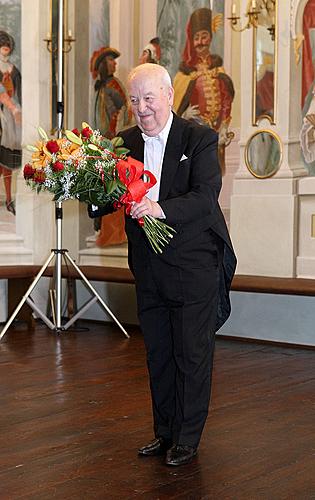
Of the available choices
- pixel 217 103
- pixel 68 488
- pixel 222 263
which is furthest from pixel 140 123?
pixel 217 103

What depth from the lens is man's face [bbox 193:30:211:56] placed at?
8445 mm

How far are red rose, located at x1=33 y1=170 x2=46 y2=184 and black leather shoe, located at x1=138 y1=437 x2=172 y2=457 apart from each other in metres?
1.28

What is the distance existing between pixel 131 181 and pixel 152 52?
18.8 ft

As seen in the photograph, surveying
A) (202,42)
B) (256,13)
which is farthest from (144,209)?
(202,42)

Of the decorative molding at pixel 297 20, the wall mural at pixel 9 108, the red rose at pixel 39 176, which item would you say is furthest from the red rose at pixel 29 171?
the wall mural at pixel 9 108

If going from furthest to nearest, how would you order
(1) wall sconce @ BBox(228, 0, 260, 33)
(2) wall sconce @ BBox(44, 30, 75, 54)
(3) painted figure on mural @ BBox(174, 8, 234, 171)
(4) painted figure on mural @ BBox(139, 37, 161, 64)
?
1. (2) wall sconce @ BBox(44, 30, 75, 54)
2. (4) painted figure on mural @ BBox(139, 37, 161, 64)
3. (3) painted figure on mural @ BBox(174, 8, 234, 171)
4. (1) wall sconce @ BBox(228, 0, 260, 33)

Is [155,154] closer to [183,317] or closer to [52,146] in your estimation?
[52,146]

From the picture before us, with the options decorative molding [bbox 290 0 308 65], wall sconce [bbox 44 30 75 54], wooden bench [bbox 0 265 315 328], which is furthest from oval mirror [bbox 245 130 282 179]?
wall sconce [bbox 44 30 75 54]

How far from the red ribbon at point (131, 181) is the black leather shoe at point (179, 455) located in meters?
1.08

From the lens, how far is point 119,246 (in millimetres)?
9234

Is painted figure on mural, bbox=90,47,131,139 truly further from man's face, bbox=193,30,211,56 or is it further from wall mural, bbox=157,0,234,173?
man's face, bbox=193,30,211,56

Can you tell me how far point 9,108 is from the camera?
8969mm

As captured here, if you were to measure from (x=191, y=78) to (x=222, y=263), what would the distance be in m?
4.97

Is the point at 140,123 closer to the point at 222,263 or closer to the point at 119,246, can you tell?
the point at 222,263
